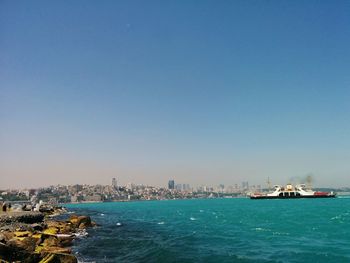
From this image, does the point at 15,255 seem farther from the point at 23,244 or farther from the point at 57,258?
the point at 57,258

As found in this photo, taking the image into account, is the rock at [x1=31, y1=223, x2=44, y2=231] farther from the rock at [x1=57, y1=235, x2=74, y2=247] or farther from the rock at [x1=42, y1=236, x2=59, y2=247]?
the rock at [x1=42, y1=236, x2=59, y2=247]

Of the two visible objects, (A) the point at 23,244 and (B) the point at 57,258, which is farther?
(A) the point at 23,244

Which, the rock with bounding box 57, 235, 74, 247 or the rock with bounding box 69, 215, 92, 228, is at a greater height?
the rock with bounding box 69, 215, 92, 228

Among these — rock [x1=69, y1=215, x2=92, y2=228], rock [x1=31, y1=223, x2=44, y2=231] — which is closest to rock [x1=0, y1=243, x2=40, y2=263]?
rock [x1=31, y1=223, x2=44, y2=231]

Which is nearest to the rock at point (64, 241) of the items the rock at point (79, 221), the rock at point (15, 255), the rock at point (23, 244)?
the rock at point (23, 244)

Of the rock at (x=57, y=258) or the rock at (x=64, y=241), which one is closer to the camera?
the rock at (x=57, y=258)

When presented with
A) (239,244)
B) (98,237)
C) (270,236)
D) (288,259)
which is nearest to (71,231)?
(98,237)

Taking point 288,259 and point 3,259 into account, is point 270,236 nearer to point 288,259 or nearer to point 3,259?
point 288,259

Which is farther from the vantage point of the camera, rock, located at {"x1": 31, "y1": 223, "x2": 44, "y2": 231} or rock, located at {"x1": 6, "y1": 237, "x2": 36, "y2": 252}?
rock, located at {"x1": 31, "y1": 223, "x2": 44, "y2": 231}

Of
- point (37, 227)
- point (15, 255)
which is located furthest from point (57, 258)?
point (37, 227)

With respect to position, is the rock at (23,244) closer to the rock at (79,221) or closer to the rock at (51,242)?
the rock at (51,242)

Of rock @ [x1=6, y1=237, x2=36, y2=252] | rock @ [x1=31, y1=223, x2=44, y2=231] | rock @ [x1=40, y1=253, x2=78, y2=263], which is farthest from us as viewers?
rock @ [x1=31, y1=223, x2=44, y2=231]
